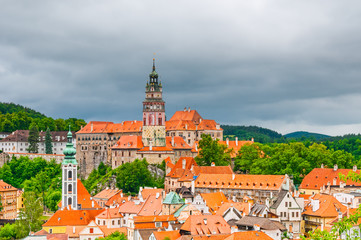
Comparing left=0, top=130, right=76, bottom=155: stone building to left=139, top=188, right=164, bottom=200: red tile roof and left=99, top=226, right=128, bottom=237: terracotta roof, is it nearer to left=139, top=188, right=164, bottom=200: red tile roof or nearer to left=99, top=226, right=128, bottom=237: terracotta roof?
left=139, top=188, right=164, bottom=200: red tile roof

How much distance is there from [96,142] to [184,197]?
39.3 metres

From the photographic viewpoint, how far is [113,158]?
373ft

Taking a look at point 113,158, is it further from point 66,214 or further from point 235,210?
point 235,210

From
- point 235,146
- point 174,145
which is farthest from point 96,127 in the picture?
point 235,146

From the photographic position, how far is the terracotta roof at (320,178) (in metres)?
90.9

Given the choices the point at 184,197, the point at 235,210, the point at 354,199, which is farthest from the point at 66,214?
the point at 354,199

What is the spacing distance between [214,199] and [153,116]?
31.3m

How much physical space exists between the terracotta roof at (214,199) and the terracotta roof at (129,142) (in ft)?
88.5

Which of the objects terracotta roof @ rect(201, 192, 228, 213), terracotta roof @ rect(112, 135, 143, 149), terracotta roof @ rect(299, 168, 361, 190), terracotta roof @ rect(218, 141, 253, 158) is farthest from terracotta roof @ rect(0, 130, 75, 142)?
terracotta roof @ rect(299, 168, 361, 190)

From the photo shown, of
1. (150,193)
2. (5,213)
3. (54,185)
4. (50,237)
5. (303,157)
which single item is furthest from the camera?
(54,185)

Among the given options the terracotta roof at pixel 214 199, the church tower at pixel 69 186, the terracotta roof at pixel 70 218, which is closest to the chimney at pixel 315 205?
the terracotta roof at pixel 214 199

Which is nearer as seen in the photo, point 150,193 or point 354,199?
point 354,199

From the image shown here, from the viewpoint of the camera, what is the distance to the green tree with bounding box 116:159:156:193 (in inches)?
4053

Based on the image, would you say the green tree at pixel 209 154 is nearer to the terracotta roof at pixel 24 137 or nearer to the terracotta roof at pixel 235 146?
the terracotta roof at pixel 235 146
